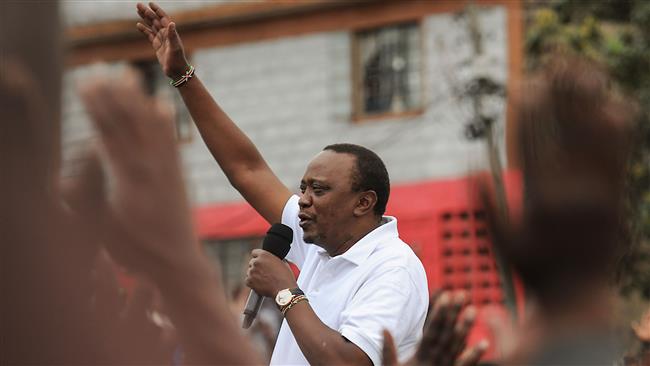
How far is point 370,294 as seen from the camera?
3.90 meters

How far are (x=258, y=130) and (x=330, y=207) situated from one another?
1375 cm

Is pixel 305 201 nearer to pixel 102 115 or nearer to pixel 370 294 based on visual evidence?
pixel 370 294

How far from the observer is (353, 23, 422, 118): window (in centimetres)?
1689

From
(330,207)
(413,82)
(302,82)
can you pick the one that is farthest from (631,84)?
(330,207)

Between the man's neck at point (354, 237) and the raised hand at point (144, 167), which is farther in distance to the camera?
the man's neck at point (354, 237)

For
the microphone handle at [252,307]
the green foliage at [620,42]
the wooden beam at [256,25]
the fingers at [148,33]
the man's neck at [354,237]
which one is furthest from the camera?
the wooden beam at [256,25]

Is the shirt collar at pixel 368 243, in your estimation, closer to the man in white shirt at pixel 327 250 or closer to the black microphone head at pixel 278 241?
Answer: the man in white shirt at pixel 327 250

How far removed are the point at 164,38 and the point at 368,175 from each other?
92 cm

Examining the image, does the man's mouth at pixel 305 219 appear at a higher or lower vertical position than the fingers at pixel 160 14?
lower

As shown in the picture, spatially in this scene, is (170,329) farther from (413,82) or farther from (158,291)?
(413,82)

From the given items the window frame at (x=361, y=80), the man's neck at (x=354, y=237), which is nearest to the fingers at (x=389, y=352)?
the man's neck at (x=354, y=237)

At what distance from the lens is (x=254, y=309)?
3959 mm

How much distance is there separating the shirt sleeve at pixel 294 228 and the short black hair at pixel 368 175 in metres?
0.27

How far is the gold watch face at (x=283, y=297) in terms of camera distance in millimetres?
3791
